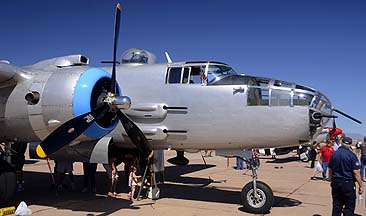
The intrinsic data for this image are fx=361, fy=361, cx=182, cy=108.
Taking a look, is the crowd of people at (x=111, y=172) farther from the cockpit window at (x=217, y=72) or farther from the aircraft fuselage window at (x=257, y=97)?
the aircraft fuselage window at (x=257, y=97)

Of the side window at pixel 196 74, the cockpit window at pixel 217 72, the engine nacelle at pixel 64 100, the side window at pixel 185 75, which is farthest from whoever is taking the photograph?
the side window at pixel 185 75

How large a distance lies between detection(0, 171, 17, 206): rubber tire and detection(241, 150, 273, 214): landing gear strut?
5.63 metres

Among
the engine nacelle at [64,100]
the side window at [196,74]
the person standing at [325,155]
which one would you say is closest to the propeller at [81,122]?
the engine nacelle at [64,100]

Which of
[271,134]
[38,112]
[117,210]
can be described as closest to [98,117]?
[38,112]

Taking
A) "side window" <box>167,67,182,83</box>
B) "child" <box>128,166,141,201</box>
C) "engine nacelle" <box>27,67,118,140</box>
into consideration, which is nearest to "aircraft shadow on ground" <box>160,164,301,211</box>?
"child" <box>128,166,141,201</box>

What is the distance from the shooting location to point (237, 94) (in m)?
8.57

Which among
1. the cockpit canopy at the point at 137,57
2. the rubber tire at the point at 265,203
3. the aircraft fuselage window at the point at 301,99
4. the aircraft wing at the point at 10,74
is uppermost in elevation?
the cockpit canopy at the point at 137,57

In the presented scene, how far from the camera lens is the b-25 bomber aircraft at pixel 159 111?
309 inches

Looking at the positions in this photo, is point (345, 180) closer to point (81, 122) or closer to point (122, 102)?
point (122, 102)

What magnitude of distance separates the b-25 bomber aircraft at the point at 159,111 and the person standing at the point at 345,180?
4.13 feet

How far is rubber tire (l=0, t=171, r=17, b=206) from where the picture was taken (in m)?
8.59

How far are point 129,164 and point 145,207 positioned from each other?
1868mm

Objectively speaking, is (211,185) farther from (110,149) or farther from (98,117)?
(98,117)

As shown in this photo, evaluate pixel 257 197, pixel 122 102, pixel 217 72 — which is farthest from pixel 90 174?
pixel 257 197
